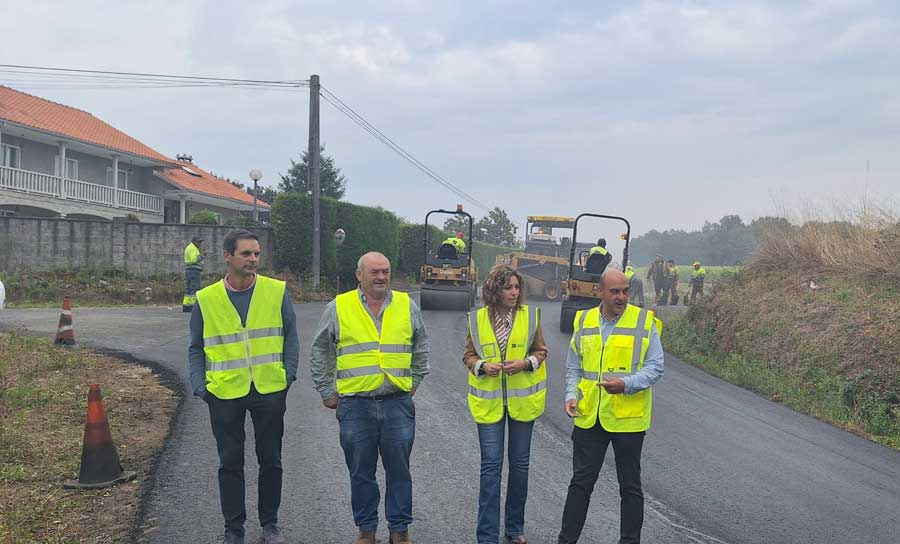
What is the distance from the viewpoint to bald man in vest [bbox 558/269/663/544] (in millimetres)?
4645

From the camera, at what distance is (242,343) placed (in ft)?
15.9

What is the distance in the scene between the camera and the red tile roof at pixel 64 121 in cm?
2906

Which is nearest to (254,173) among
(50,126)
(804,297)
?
(50,126)

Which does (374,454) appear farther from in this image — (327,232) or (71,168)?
(71,168)

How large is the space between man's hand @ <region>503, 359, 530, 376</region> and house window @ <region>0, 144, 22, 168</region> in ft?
95.5

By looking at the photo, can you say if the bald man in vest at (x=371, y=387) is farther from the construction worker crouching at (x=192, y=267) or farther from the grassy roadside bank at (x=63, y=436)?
the construction worker crouching at (x=192, y=267)

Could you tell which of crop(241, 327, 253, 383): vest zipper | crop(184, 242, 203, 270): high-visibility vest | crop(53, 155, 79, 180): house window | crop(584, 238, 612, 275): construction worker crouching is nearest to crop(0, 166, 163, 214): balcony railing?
crop(53, 155, 79, 180): house window

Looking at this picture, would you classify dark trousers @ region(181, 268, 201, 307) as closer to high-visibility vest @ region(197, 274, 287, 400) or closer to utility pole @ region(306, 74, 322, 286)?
utility pole @ region(306, 74, 322, 286)

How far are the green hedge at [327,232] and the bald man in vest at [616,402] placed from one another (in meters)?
21.3

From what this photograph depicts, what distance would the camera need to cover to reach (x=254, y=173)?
92.8ft

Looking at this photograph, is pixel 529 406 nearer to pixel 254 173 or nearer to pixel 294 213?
pixel 294 213

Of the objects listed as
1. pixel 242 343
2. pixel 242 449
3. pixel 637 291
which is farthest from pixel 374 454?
pixel 637 291

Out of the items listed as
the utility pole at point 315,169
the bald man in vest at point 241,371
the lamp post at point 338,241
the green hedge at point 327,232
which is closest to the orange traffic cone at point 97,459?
the bald man in vest at point 241,371

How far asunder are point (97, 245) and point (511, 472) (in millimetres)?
21961
